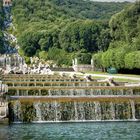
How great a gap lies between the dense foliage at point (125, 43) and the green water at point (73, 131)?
155 ft

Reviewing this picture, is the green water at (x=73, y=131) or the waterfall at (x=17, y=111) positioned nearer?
the green water at (x=73, y=131)

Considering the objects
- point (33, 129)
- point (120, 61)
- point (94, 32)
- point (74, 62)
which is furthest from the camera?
point (94, 32)

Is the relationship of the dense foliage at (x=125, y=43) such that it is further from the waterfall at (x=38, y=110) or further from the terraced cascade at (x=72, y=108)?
the waterfall at (x=38, y=110)

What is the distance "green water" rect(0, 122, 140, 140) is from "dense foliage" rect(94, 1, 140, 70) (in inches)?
1859

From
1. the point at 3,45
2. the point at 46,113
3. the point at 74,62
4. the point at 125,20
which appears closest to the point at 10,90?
the point at 46,113

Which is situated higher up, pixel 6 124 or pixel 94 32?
pixel 94 32

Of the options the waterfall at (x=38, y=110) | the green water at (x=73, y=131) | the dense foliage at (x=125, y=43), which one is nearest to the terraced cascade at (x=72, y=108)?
the waterfall at (x=38, y=110)

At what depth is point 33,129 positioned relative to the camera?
34000mm

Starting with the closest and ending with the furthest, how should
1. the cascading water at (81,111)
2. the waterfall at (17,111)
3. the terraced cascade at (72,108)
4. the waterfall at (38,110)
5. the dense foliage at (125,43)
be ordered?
the waterfall at (17,111), the terraced cascade at (72,108), the waterfall at (38,110), the cascading water at (81,111), the dense foliage at (125,43)

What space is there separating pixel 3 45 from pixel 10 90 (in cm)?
13630

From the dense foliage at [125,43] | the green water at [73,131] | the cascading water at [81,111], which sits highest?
the dense foliage at [125,43]

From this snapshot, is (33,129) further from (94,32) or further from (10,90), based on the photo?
(94,32)

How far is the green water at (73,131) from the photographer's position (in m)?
30.7

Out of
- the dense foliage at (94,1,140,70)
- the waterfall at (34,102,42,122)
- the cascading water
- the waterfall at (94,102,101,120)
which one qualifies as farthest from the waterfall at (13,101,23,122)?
the dense foliage at (94,1,140,70)
